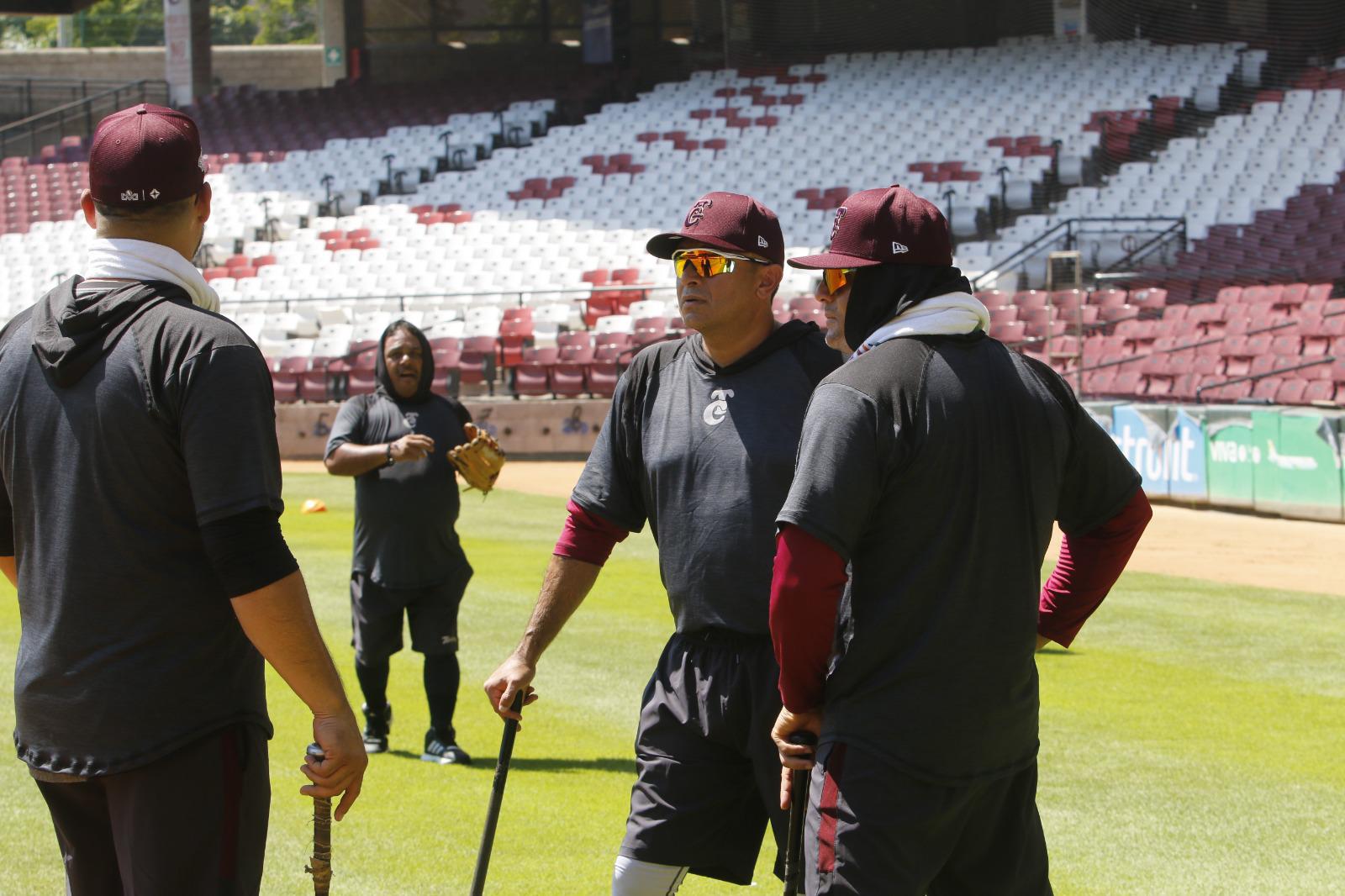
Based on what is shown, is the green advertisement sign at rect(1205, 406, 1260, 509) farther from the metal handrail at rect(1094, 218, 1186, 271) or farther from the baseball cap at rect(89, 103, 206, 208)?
the baseball cap at rect(89, 103, 206, 208)

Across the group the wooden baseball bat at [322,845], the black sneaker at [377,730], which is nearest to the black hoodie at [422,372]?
the black sneaker at [377,730]

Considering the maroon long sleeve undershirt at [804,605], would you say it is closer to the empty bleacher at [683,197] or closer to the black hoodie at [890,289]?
the black hoodie at [890,289]

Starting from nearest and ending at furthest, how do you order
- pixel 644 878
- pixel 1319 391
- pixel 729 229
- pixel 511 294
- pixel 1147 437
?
1. pixel 644 878
2. pixel 729 229
3. pixel 1147 437
4. pixel 1319 391
5. pixel 511 294

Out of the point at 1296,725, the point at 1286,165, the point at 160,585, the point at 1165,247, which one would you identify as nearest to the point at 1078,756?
the point at 1296,725

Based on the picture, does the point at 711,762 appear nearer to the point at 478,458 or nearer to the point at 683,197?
the point at 478,458

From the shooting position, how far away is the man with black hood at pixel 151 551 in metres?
2.93

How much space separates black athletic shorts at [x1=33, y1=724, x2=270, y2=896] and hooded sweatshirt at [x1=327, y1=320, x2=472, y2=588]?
4.50 metres

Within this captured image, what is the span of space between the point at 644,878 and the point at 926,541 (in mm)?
1443

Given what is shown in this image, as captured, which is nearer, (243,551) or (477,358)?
(243,551)

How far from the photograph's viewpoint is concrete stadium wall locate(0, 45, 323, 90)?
4891cm

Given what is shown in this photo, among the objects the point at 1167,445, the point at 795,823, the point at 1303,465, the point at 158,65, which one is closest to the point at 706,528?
the point at 795,823

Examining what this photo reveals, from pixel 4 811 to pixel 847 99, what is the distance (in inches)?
1396

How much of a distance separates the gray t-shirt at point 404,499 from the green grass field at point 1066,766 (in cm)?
97

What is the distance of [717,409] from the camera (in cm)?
430
